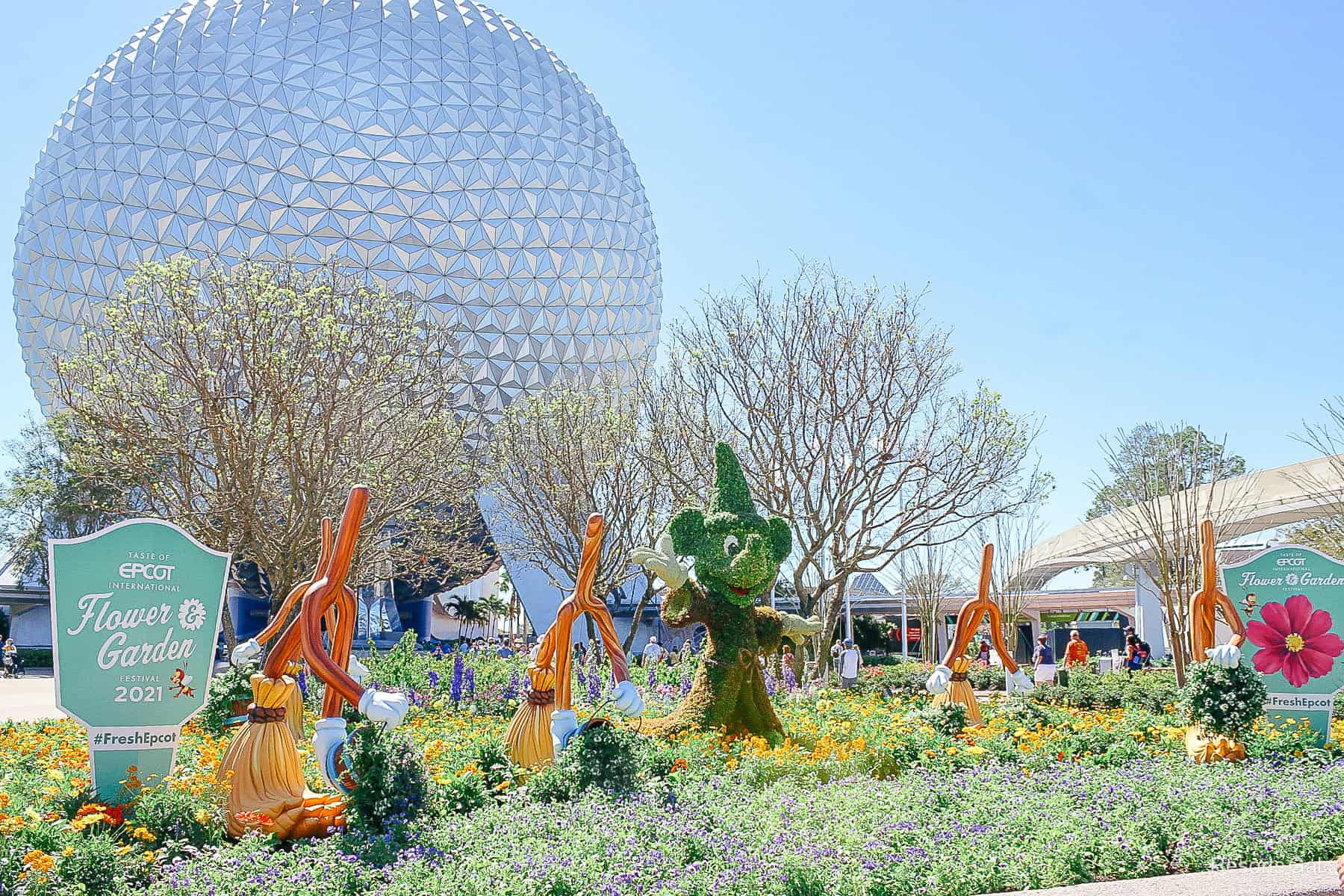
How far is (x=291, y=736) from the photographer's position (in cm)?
707

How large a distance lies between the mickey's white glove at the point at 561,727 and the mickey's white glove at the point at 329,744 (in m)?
1.91

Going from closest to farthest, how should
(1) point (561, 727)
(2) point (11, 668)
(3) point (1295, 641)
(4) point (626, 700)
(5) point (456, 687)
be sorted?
(4) point (626, 700)
(1) point (561, 727)
(3) point (1295, 641)
(5) point (456, 687)
(2) point (11, 668)

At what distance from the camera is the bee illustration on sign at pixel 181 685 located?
747 centimetres

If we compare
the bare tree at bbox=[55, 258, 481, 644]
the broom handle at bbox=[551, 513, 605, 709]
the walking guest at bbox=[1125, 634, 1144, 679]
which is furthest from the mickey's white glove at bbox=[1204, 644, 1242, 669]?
the walking guest at bbox=[1125, 634, 1144, 679]

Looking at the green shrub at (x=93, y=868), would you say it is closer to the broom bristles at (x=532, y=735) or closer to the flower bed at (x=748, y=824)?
the flower bed at (x=748, y=824)

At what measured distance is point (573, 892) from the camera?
17.6ft

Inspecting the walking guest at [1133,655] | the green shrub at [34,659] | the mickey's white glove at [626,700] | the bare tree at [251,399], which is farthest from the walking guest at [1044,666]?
the green shrub at [34,659]

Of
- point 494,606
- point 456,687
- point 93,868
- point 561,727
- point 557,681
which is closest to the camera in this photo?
point 93,868

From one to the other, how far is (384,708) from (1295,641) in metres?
9.26

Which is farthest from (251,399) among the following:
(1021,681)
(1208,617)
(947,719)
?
(1208,617)

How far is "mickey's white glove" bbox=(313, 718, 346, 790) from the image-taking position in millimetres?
6980

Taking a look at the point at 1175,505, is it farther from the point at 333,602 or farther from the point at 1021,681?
the point at 333,602

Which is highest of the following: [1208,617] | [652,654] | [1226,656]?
[1208,617]

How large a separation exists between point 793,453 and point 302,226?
16171 mm
